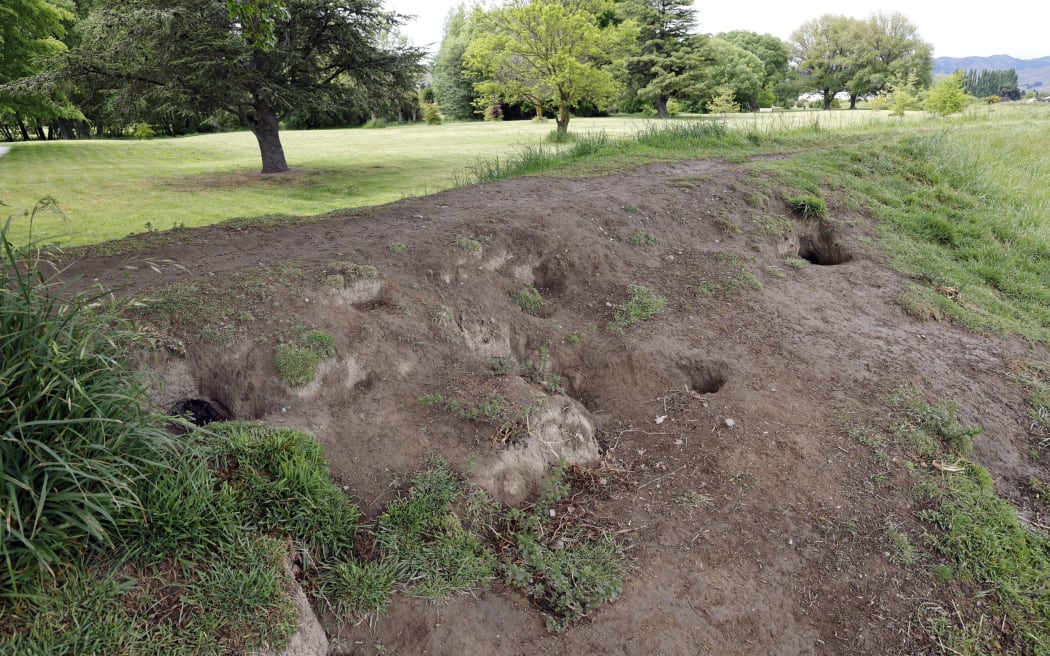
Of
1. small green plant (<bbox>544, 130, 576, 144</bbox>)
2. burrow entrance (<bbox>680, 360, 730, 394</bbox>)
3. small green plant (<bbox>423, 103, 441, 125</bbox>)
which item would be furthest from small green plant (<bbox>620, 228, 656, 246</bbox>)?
small green plant (<bbox>423, 103, 441, 125</bbox>)

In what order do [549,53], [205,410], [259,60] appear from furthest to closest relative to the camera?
[549,53], [259,60], [205,410]

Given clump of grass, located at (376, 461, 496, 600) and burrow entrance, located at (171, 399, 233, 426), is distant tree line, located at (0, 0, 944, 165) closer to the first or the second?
burrow entrance, located at (171, 399, 233, 426)

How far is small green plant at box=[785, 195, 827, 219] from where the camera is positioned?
7.87 meters

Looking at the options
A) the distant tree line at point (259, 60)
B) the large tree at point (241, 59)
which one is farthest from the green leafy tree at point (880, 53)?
the large tree at point (241, 59)

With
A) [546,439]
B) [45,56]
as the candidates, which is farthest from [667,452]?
[45,56]

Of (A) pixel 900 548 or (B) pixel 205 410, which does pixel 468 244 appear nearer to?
(B) pixel 205 410

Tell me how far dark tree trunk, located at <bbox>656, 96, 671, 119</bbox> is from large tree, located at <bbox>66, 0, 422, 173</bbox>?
30.3m

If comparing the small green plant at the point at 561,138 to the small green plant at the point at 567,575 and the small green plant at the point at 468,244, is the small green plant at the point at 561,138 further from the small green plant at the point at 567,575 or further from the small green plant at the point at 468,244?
the small green plant at the point at 567,575

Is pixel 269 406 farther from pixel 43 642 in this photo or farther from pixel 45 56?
pixel 45 56

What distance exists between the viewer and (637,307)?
545 centimetres

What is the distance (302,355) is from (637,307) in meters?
3.01

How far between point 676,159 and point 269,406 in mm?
8930

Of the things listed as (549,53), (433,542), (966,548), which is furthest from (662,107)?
(433,542)

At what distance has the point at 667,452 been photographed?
405 cm
